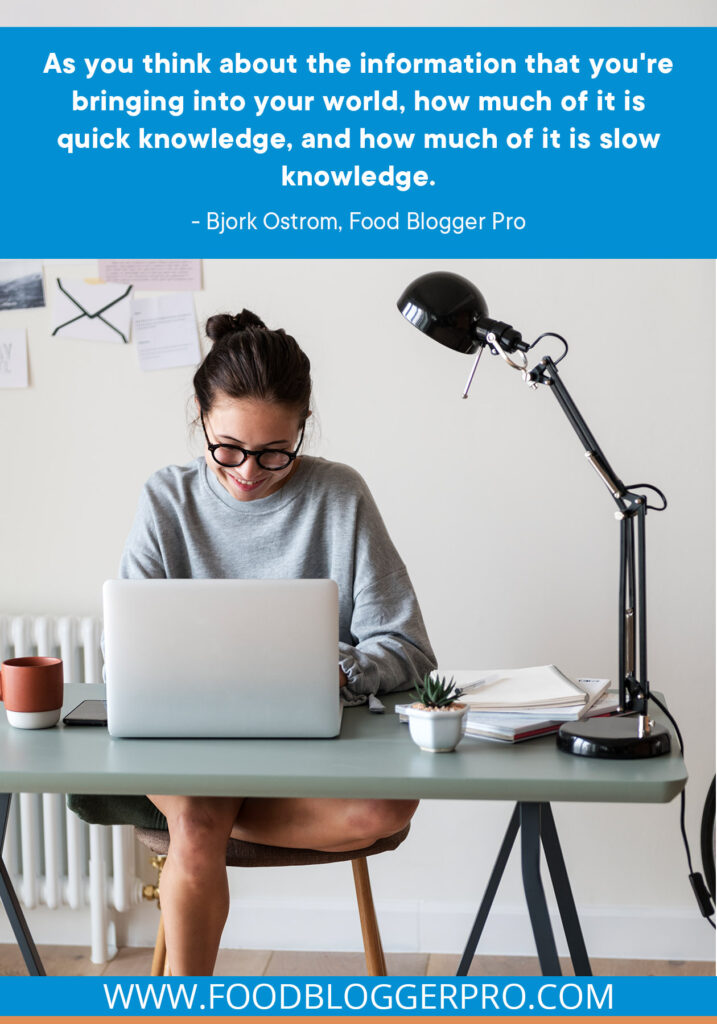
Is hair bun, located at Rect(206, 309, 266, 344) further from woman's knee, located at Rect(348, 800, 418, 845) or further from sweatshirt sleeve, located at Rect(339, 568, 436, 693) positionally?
woman's knee, located at Rect(348, 800, 418, 845)

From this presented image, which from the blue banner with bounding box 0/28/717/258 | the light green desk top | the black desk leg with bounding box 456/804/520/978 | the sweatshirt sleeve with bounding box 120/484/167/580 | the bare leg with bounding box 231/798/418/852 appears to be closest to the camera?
the light green desk top

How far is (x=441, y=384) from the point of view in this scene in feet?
7.61

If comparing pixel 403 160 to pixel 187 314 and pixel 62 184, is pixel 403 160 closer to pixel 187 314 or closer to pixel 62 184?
pixel 187 314

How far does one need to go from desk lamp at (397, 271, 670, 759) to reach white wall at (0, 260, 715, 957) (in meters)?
0.77

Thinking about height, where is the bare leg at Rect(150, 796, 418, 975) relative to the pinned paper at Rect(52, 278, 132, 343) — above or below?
below

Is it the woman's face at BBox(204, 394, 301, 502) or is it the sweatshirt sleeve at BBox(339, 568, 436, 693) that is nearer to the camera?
the sweatshirt sleeve at BBox(339, 568, 436, 693)

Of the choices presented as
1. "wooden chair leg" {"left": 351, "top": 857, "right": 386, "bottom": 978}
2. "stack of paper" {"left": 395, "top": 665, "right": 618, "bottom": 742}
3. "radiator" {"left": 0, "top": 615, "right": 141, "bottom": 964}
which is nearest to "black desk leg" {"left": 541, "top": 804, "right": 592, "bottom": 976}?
"stack of paper" {"left": 395, "top": 665, "right": 618, "bottom": 742}

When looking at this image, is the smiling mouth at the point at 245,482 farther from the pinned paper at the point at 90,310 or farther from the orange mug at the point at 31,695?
the pinned paper at the point at 90,310

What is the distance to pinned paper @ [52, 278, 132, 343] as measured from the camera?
2381 mm

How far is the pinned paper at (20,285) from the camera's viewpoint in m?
2.41

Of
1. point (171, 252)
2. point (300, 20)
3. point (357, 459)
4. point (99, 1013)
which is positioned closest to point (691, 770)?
point (357, 459)

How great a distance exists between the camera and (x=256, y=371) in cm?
176

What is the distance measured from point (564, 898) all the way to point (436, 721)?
1.38 feet

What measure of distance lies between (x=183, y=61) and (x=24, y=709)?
146 cm
